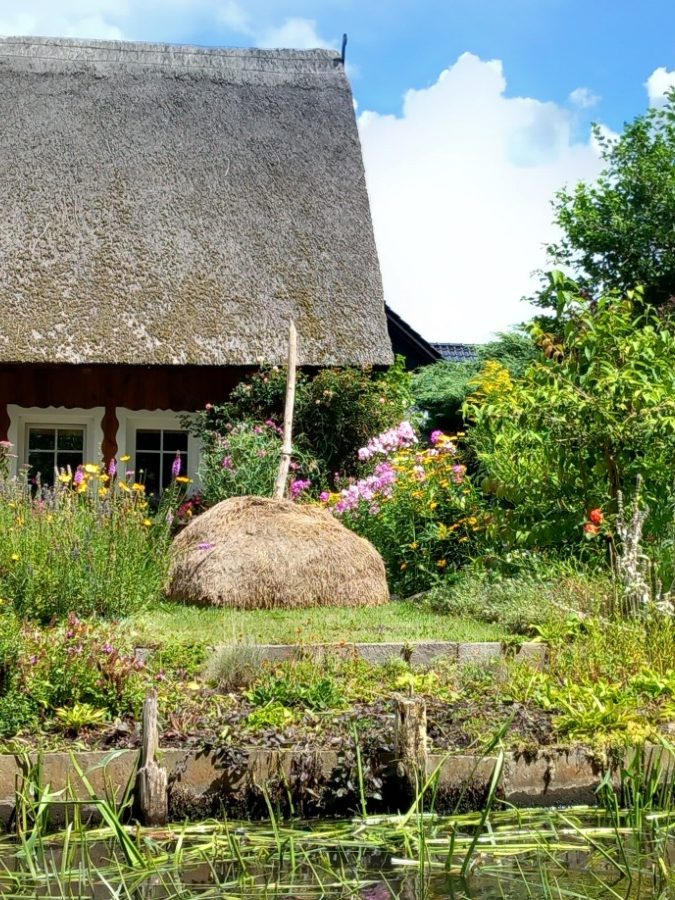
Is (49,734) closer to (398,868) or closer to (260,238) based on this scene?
(398,868)

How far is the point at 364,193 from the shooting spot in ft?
43.2

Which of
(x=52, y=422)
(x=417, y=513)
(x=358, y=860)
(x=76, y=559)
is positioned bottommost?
(x=358, y=860)

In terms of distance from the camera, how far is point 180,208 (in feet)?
40.8

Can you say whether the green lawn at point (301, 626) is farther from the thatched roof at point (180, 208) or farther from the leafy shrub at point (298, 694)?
the thatched roof at point (180, 208)

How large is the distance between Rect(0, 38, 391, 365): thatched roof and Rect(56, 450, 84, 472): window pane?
1.54 m

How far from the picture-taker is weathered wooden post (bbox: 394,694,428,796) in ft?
13.9

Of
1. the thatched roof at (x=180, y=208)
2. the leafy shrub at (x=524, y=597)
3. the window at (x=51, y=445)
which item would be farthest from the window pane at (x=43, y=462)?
the leafy shrub at (x=524, y=597)

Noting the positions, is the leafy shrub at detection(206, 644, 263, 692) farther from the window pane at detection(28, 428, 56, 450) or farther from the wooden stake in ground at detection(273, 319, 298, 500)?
the window pane at detection(28, 428, 56, 450)

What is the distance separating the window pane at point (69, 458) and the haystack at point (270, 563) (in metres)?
4.54

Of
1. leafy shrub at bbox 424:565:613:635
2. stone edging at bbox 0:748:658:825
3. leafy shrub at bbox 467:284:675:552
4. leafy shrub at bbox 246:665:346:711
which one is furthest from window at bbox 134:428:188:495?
stone edging at bbox 0:748:658:825

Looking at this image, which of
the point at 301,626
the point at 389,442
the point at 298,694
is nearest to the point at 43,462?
the point at 389,442

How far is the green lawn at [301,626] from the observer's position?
5859 millimetres

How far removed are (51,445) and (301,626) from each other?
6.46m

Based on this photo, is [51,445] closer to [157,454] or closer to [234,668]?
[157,454]
